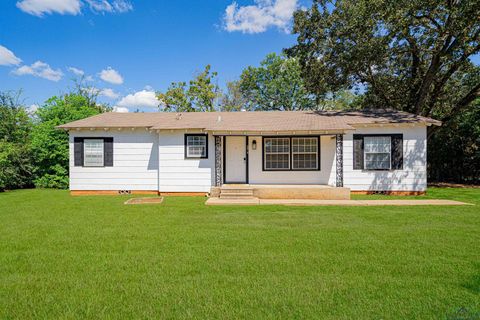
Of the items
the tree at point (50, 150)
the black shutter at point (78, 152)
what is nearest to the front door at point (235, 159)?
the black shutter at point (78, 152)

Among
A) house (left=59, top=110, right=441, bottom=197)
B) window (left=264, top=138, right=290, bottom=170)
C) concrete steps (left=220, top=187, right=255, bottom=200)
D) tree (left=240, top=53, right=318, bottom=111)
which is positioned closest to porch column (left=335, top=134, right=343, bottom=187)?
house (left=59, top=110, right=441, bottom=197)

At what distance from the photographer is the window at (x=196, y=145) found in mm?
11836

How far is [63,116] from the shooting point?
16578mm

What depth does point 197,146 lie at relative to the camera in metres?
11.9

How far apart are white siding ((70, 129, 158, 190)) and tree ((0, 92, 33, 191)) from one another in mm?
4557

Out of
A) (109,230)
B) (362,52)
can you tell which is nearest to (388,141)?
(362,52)

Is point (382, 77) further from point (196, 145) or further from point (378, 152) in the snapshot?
point (196, 145)

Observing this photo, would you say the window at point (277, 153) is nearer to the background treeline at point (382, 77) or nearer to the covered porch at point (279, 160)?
the covered porch at point (279, 160)

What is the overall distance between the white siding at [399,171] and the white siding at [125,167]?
28.4 feet

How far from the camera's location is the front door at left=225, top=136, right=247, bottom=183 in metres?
12.2

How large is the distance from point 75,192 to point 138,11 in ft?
34.8

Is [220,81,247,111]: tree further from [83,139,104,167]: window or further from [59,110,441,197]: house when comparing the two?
[83,139,104,167]: window

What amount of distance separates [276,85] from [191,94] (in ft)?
31.1

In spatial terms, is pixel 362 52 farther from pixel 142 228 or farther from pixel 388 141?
pixel 142 228
